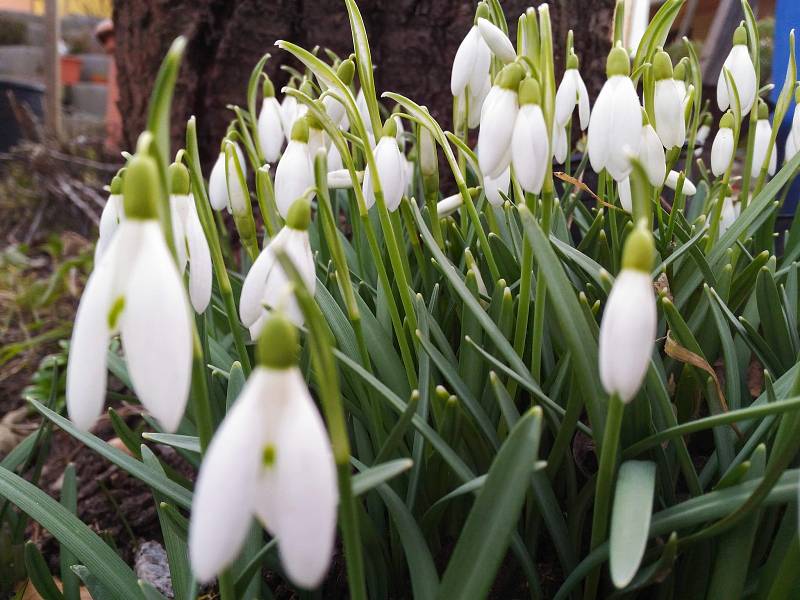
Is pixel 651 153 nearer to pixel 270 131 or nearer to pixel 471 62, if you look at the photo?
pixel 471 62

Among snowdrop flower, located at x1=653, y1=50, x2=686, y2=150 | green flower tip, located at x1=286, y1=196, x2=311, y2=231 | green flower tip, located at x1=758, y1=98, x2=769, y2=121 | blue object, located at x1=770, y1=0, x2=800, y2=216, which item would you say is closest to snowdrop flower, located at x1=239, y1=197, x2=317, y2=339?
green flower tip, located at x1=286, y1=196, x2=311, y2=231

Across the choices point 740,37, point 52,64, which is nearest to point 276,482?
point 740,37

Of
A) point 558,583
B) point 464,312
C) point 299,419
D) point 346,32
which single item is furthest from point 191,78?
point 299,419

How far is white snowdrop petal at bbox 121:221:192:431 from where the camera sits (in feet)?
1.38

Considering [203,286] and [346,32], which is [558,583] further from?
[346,32]

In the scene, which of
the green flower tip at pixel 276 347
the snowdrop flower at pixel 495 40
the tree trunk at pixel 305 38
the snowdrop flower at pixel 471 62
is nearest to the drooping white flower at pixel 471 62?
the snowdrop flower at pixel 471 62

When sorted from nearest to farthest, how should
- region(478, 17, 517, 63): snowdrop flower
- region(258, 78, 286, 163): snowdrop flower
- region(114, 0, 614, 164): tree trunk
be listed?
region(478, 17, 517, 63): snowdrop flower → region(258, 78, 286, 163): snowdrop flower → region(114, 0, 614, 164): tree trunk

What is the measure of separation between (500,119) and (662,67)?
31 cm

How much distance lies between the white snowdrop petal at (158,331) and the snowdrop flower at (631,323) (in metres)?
0.25

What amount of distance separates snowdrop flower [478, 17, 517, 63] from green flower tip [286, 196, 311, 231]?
1.18 ft

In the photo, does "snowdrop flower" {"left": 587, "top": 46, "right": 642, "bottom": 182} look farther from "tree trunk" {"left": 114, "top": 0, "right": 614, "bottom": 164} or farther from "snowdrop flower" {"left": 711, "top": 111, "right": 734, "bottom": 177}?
"tree trunk" {"left": 114, "top": 0, "right": 614, "bottom": 164}

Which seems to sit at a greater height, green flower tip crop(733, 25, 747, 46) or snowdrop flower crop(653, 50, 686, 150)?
green flower tip crop(733, 25, 747, 46)

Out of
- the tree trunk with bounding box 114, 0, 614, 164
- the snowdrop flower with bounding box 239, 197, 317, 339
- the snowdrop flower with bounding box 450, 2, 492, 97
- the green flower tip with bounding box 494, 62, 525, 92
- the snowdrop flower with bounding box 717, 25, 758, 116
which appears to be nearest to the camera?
the snowdrop flower with bounding box 239, 197, 317, 339

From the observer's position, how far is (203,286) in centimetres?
71
